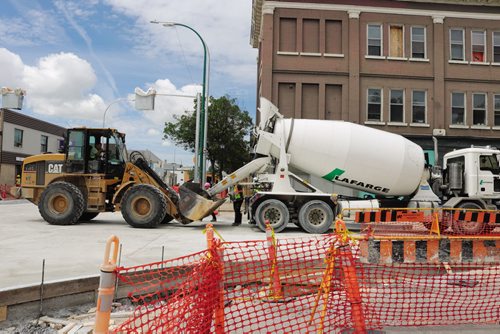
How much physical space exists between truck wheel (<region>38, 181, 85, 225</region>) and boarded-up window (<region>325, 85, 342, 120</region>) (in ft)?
49.0

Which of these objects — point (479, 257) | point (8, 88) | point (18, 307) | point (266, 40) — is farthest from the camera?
point (8, 88)

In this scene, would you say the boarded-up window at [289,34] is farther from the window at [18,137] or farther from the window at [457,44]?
the window at [18,137]

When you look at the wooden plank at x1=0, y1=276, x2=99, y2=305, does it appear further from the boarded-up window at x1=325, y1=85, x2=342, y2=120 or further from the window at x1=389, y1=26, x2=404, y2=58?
the window at x1=389, y1=26, x2=404, y2=58

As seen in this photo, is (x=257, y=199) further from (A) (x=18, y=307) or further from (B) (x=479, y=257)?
(A) (x=18, y=307)

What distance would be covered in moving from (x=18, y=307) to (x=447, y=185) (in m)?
13.0

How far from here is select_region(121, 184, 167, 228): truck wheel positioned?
41.2 ft

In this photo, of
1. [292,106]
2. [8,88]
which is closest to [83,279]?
[292,106]

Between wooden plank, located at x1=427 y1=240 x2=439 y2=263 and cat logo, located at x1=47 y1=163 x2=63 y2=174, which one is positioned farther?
cat logo, located at x1=47 y1=163 x2=63 y2=174

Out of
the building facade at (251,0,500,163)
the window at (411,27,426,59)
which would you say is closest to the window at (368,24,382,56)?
the building facade at (251,0,500,163)

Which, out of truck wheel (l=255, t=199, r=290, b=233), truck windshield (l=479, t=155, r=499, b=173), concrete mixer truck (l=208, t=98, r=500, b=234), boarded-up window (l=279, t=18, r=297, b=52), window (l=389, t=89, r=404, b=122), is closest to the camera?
truck wheel (l=255, t=199, r=290, b=233)

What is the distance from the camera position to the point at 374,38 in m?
24.0

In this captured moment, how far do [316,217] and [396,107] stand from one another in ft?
44.6

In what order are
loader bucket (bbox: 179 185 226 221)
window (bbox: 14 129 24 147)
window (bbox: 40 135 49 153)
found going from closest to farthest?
loader bucket (bbox: 179 185 226 221)
window (bbox: 14 129 24 147)
window (bbox: 40 135 49 153)

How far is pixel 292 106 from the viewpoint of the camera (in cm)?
2370
